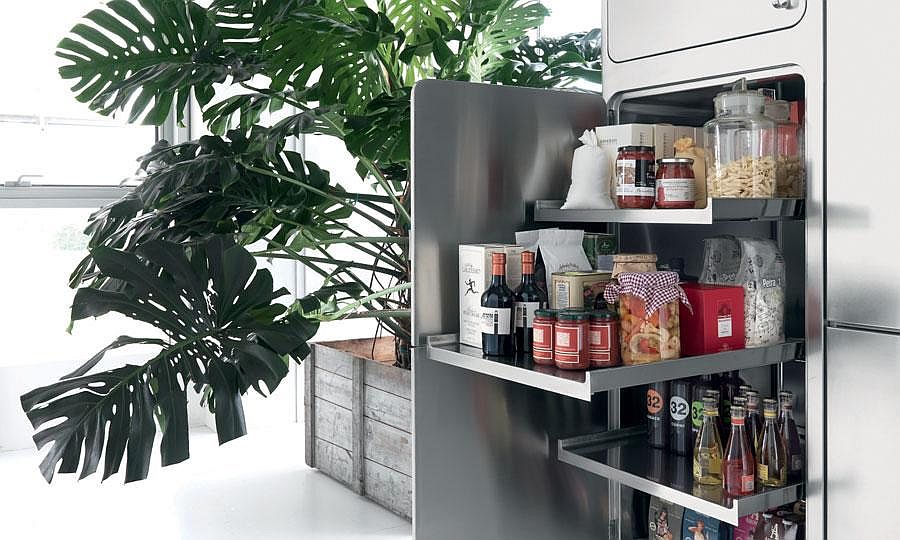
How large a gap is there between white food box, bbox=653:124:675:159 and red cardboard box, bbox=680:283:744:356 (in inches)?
10.5

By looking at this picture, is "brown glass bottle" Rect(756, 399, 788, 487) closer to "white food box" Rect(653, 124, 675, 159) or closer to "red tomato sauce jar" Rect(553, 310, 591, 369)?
"red tomato sauce jar" Rect(553, 310, 591, 369)

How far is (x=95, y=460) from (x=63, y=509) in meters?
1.29

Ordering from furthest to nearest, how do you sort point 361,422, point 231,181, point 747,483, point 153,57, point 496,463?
point 361,422 → point 153,57 → point 231,181 → point 496,463 → point 747,483

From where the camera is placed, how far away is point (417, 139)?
58.6 inches

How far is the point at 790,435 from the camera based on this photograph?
144 centimetres

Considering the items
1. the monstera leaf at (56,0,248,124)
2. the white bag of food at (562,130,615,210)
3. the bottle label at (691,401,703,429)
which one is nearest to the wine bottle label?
the bottle label at (691,401,703,429)

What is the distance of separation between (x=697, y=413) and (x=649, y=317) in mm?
303

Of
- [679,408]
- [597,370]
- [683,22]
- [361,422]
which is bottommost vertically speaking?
[361,422]

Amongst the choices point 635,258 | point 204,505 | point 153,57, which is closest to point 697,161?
point 635,258

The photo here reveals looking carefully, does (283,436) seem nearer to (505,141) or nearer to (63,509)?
(63,509)

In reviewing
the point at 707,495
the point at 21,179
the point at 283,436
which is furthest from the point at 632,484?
the point at 21,179

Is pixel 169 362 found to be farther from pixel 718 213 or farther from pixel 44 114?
pixel 44 114

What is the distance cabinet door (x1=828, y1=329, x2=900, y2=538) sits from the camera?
50.5 inches

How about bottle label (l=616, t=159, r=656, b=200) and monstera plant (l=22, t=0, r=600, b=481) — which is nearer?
bottle label (l=616, t=159, r=656, b=200)
